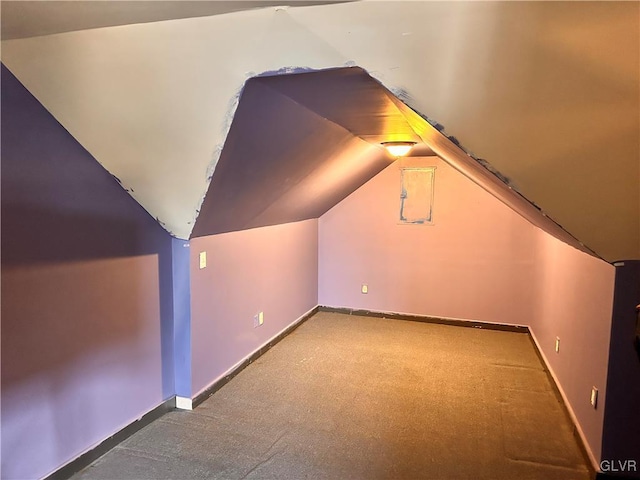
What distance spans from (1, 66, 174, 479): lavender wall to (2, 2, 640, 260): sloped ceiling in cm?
25

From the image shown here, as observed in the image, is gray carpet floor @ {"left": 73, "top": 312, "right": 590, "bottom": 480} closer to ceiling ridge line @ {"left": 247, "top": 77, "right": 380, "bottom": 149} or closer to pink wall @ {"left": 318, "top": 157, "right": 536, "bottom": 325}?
pink wall @ {"left": 318, "top": 157, "right": 536, "bottom": 325}

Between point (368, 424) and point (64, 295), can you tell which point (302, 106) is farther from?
point (368, 424)

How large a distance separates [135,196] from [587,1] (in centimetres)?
212

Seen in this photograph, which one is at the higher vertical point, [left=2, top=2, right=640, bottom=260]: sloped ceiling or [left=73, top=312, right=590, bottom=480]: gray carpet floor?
[left=2, top=2, right=640, bottom=260]: sloped ceiling

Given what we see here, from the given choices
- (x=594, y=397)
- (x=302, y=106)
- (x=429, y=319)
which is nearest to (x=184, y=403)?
(x=302, y=106)

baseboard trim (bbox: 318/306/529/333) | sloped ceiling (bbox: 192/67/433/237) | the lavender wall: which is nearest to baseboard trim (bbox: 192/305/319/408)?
the lavender wall

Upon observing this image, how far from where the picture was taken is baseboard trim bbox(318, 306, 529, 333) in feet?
14.7

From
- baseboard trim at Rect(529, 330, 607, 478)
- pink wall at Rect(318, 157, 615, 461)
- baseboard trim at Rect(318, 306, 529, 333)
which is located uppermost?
pink wall at Rect(318, 157, 615, 461)

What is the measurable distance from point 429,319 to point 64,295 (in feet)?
12.0

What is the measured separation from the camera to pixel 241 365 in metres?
3.41

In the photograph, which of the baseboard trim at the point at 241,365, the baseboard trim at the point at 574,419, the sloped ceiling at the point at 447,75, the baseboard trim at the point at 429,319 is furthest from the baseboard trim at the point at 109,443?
the baseboard trim at the point at 429,319

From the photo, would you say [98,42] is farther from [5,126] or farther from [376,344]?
[376,344]

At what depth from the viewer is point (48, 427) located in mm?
2018

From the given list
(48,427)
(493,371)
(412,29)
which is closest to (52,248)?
(48,427)
